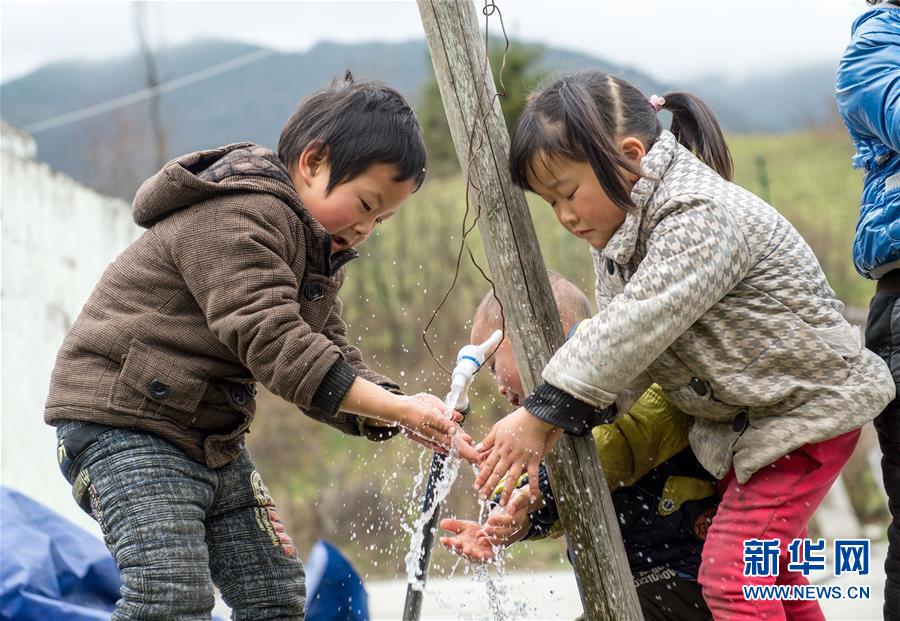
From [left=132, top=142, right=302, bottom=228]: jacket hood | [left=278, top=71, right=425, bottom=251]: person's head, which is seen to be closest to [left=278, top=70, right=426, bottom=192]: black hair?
[left=278, top=71, right=425, bottom=251]: person's head

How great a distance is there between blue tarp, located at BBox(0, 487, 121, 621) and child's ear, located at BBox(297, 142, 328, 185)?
84.6 inches

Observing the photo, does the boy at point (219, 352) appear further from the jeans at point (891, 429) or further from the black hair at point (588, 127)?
the jeans at point (891, 429)

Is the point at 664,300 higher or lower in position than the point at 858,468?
higher

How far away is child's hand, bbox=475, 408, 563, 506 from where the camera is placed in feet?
7.80

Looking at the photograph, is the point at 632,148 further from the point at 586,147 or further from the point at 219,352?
the point at 219,352

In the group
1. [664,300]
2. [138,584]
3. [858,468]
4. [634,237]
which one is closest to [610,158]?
[634,237]

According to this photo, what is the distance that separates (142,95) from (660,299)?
11459mm

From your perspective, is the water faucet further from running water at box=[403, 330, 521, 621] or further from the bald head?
the bald head

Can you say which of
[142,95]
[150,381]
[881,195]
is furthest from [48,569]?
[142,95]

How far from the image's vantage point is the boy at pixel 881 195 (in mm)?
2506

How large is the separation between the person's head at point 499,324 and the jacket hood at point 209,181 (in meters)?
0.82

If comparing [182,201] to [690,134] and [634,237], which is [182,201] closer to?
[634,237]

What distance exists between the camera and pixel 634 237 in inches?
94.4

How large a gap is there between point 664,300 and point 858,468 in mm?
5984
